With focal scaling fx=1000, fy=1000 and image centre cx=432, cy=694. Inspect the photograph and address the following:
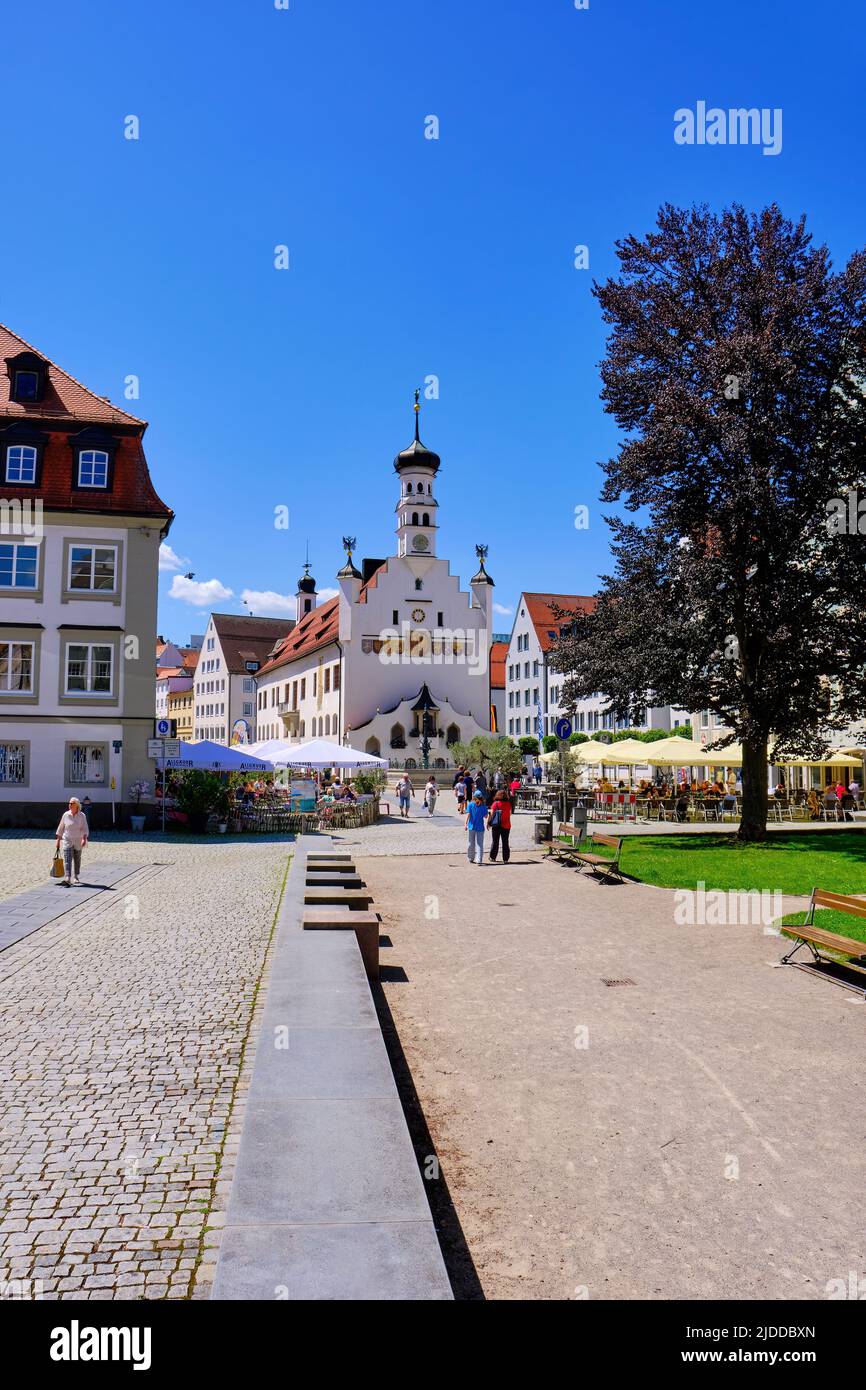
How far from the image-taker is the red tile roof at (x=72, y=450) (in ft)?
111

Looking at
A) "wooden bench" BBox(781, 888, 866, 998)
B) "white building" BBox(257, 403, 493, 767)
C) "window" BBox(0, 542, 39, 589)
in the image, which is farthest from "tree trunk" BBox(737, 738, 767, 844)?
"white building" BBox(257, 403, 493, 767)

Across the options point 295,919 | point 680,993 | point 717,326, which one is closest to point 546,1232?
point 680,993

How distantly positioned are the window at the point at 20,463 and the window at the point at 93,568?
2975 mm

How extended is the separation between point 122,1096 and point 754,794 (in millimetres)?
22620

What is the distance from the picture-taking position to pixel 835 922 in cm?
1393

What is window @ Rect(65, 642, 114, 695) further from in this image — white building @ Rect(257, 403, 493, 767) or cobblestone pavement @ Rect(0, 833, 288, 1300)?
white building @ Rect(257, 403, 493, 767)

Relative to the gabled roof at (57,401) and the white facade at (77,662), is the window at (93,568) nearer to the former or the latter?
the white facade at (77,662)

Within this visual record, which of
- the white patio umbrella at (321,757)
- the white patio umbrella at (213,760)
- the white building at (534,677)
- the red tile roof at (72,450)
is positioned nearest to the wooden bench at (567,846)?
the white patio umbrella at (321,757)

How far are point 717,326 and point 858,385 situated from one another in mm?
4072

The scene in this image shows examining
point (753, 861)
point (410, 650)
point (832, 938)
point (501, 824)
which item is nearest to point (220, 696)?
point (410, 650)

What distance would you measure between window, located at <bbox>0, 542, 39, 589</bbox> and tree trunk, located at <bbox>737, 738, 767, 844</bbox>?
2327 cm

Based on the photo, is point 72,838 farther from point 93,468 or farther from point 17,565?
point 93,468
